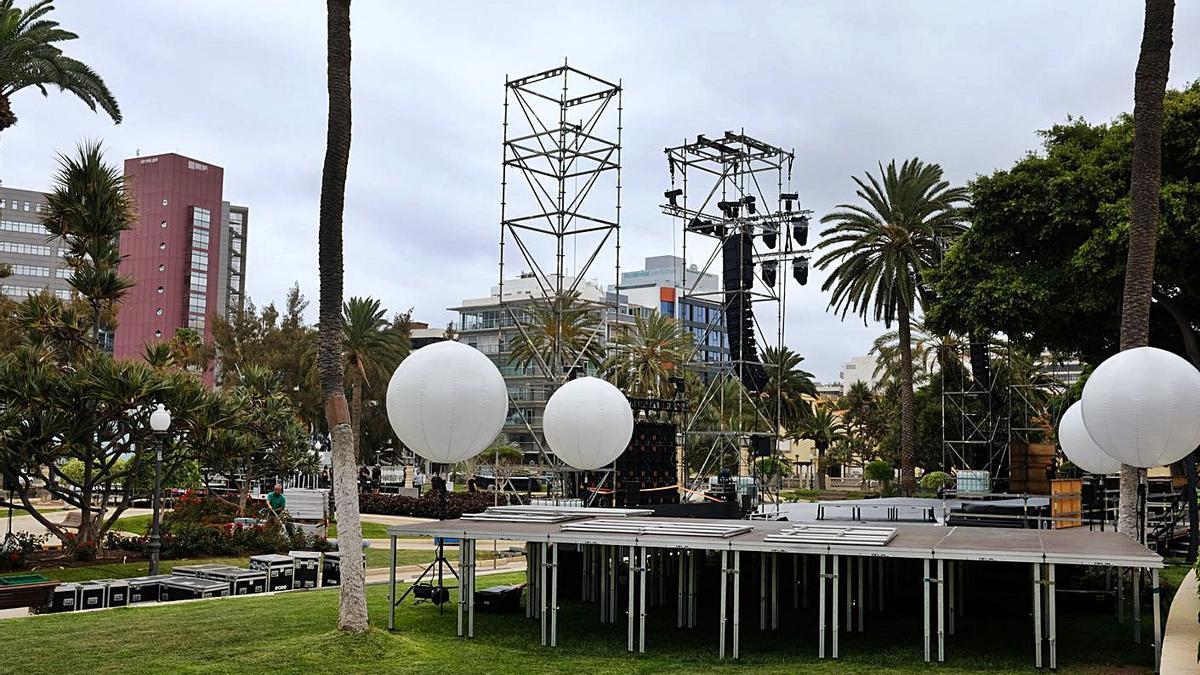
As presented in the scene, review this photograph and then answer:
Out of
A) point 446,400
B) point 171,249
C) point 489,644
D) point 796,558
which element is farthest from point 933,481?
point 171,249

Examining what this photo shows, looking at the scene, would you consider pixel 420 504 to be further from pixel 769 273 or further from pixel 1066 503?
pixel 1066 503

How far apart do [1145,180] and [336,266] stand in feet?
43.6

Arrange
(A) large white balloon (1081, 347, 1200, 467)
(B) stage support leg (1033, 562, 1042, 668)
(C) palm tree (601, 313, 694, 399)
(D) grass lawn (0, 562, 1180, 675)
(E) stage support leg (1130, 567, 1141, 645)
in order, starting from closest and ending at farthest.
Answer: (B) stage support leg (1033, 562, 1042, 668)
(A) large white balloon (1081, 347, 1200, 467)
(D) grass lawn (0, 562, 1180, 675)
(E) stage support leg (1130, 567, 1141, 645)
(C) palm tree (601, 313, 694, 399)

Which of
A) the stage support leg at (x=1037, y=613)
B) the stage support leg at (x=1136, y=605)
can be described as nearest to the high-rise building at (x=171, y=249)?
the stage support leg at (x=1136, y=605)

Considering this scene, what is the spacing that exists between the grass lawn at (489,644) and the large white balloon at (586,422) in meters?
3.10

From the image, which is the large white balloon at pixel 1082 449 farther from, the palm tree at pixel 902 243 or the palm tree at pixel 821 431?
the palm tree at pixel 821 431

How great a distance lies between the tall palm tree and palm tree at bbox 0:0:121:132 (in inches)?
574

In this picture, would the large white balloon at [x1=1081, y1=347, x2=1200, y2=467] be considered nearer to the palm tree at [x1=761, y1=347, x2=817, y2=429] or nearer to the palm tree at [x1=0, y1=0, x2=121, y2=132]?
the palm tree at [x1=0, y1=0, x2=121, y2=132]

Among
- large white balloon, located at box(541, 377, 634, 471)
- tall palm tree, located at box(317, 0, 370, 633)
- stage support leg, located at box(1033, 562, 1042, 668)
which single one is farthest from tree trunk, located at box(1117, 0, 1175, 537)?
tall palm tree, located at box(317, 0, 370, 633)

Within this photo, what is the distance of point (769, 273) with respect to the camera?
39.7 meters

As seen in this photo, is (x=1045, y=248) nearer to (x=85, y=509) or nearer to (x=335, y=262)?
(x=335, y=262)

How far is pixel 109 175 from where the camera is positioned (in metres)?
28.5

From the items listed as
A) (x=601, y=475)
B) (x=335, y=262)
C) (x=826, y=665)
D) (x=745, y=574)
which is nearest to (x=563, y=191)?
(x=601, y=475)

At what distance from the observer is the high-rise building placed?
11000 centimetres
